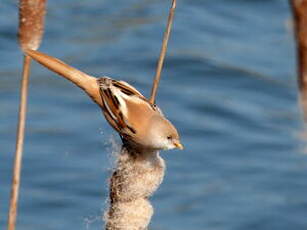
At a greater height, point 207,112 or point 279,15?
point 279,15

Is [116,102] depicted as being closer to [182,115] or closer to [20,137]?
[20,137]

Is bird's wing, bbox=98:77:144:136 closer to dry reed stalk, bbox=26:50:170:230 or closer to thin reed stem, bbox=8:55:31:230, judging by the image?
dry reed stalk, bbox=26:50:170:230

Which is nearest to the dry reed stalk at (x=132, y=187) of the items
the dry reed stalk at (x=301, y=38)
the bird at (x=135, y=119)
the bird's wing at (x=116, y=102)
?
the bird at (x=135, y=119)

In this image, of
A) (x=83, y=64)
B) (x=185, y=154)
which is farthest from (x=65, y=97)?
(x=185, y=154)

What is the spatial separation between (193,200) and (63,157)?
3.25 ft

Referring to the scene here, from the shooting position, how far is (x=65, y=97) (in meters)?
A: 7.76

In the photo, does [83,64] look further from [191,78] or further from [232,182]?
[232,182]

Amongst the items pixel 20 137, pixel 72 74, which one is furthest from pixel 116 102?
pixel 20 137

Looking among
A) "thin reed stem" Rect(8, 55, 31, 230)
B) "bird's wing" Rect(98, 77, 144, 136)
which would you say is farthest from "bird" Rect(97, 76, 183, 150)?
"thin reed stem" Rect(8, 55, 31, 230)

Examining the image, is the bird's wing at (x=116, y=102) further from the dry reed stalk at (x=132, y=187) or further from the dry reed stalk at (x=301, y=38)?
the dry reed stalk at (x=301, y=38)

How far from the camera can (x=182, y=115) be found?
7.79 meters

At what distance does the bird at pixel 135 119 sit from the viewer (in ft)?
7.75

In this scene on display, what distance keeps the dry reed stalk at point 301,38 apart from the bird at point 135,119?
2.62 ft

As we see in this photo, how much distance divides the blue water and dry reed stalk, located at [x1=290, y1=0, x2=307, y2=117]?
189 inches
